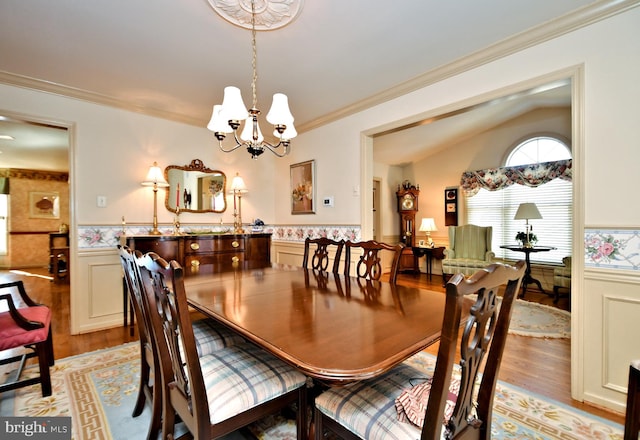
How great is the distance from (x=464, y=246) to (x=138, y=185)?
4918 mm

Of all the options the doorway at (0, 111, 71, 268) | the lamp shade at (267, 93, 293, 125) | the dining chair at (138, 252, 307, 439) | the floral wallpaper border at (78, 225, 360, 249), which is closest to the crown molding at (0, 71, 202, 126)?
the floral wallpaper border at (78, 225, 360, 249)

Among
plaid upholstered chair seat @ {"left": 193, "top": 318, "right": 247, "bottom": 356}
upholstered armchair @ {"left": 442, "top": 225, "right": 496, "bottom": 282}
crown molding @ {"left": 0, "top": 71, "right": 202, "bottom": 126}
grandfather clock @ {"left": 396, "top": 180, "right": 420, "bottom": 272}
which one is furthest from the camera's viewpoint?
grandfather clock @ {"left": 396, "top": 180, "right": 420, "bottom": 272}

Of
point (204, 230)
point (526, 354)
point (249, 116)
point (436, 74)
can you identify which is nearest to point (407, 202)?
point (436, 74)

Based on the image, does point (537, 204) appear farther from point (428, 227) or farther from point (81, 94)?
point (81, 94)

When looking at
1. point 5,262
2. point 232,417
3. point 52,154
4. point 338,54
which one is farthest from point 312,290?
point 5,262

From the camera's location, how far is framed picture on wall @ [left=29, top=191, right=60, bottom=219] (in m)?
6.92

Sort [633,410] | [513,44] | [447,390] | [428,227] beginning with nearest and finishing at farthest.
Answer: [447,390] → [633,410] → [513,44] → [428,227]

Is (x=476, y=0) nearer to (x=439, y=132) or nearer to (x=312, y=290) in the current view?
(x=312, y=290)

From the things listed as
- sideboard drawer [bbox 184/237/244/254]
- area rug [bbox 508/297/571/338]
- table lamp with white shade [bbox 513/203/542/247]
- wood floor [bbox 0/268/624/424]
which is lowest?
wood floor [bbox 0/268/624/424]

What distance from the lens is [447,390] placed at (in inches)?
27.5

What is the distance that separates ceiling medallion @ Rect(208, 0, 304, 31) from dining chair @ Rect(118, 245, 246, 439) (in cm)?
149

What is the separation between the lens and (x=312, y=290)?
1553 millimetres

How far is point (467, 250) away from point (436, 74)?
11.1 feet

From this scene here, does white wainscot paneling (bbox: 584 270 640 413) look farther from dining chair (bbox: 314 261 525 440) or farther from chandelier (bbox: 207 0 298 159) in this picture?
chandelier (bbox: 207 0 298 159)
